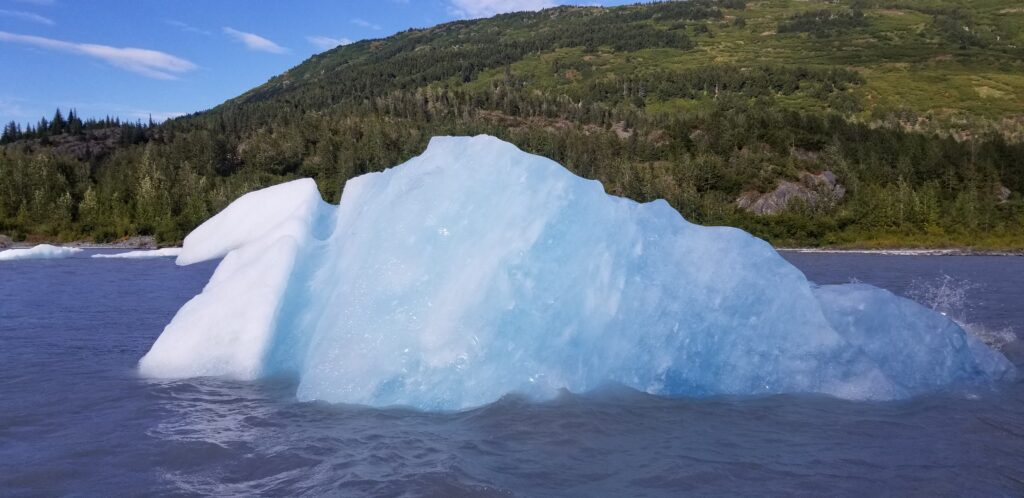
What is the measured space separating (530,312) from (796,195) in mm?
87265

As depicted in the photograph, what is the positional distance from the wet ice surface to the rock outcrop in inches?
3301

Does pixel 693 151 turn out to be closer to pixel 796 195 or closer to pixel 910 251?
pixel 796 195

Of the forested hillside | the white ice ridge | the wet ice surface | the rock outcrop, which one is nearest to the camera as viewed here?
the wet ice surface

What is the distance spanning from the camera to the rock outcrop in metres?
89.1

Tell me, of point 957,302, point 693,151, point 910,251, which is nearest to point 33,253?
point 957,302

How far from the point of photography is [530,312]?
9.55 meters

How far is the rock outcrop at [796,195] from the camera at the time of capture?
292ft

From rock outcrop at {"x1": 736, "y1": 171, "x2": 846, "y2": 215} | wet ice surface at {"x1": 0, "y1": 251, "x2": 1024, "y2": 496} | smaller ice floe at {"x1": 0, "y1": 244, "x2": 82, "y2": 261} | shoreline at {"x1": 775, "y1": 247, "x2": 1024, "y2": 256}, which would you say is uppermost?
rock outcrop at {"x1": 736, "y1": 171, "x2": 846, "y2": 215}

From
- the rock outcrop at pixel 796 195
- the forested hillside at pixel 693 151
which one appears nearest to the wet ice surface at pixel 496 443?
the forested hillside at pixel 693 151

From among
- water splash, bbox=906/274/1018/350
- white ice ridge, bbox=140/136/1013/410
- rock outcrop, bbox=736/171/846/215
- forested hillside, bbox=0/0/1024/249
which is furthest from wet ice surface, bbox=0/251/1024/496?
rock outcrop, bbox=736/171/846/215

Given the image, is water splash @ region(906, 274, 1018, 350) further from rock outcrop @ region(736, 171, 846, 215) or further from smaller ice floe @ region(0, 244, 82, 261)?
rock outcrop @ region(736, 171, 846, 215)

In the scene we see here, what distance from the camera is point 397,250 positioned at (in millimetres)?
10148

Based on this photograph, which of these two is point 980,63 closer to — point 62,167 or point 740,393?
point 62,167

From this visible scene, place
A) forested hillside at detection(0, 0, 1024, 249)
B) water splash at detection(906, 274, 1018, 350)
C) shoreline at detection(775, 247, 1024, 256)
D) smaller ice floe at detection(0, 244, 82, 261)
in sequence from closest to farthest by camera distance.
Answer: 1. water splash at detection(906, 274, 1018, 350)
2. smaller ice floe at detection(0, 244, 82, 261)
3. shoreline at detection(775, 247, 1024, 256)
4. forested hillside at detection(0, 0, 1024, 249)
